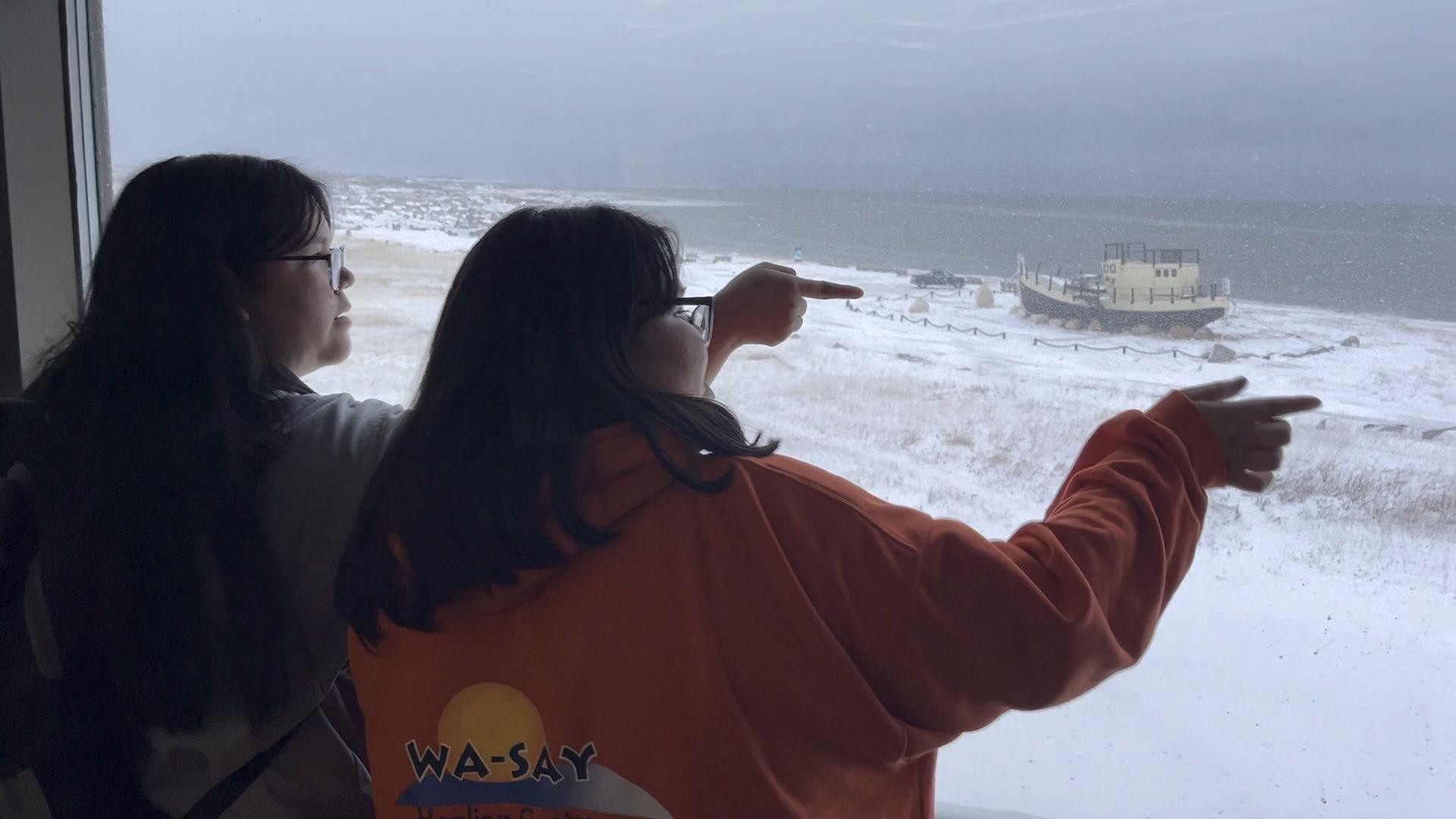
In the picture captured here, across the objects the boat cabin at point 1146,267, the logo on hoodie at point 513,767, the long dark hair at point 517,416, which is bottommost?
the logo on hoodie at point 513,767

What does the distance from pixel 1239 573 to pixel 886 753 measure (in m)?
0.78

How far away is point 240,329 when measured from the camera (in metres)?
1.07

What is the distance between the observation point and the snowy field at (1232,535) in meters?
1.25

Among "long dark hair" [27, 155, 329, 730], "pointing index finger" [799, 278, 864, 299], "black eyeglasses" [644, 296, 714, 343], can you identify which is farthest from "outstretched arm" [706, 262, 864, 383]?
"long dark hair" [27, 155, 329, 730]

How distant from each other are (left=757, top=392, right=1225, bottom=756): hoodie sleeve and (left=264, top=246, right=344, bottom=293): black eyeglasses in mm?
701

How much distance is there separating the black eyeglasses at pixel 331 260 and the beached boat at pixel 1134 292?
0.89 m

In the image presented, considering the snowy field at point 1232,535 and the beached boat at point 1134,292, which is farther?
the beached boat at point 1134,292

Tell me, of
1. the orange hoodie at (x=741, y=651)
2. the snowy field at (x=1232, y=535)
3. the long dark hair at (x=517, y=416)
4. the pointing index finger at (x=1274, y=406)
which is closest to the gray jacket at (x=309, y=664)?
the long dark hair at (x=517, y=416)

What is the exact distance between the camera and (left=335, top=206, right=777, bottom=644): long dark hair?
0.78m

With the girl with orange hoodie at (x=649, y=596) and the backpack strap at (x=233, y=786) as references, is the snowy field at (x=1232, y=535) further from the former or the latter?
the backpack strap at (x=233, y=786)

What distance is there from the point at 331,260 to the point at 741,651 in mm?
726

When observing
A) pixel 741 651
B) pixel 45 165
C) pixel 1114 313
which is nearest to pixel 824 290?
pixel 1114 313

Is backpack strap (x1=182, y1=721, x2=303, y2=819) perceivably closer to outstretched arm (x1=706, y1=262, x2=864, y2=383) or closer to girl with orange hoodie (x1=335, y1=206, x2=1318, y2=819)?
girl with orange hoodie (x1=335, y1=206, x2=1318, y2=819)

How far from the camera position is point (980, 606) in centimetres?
76
